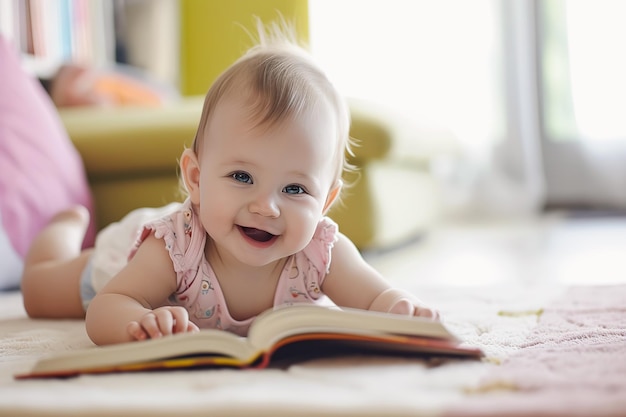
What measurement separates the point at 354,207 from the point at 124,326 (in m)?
1.08

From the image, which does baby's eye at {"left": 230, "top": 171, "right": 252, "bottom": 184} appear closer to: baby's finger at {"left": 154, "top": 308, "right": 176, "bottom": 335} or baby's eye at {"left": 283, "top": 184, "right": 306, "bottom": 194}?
baby's eye at {"left": 283, "top": 184, "right": 306, "bottom": 194}

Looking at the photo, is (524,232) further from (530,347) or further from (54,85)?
(530,347)

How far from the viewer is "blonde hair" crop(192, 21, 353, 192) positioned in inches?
35.7

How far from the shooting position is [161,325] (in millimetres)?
804

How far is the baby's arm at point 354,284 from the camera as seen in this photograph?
3.13ft

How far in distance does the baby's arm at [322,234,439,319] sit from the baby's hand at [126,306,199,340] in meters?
0.25

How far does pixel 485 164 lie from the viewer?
3520 millimetres

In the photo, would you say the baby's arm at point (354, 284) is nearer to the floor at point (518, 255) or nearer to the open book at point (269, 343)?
the open book at point (269, 343)

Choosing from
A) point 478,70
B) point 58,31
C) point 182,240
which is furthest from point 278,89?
point 478,70

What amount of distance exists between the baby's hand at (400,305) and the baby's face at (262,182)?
4.7 inches

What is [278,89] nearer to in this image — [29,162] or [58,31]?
[29,162]

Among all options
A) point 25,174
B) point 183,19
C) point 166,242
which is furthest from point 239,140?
point 183,19

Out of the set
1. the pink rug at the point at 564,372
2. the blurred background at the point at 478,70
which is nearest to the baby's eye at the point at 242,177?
the pink rug at the point at 564,372

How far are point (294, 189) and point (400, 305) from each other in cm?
19
